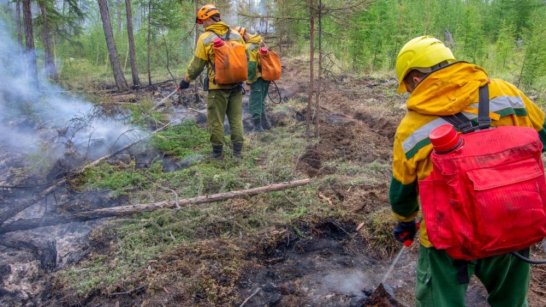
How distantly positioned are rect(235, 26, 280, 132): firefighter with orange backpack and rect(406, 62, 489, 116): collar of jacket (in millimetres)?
6265

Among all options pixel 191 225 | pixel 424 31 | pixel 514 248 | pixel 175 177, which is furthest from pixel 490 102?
pixel 424 31

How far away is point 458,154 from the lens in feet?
6.32

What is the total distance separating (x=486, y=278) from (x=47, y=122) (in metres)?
9.03

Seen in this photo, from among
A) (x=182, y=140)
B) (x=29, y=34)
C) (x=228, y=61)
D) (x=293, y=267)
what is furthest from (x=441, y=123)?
(x=29, y=34)

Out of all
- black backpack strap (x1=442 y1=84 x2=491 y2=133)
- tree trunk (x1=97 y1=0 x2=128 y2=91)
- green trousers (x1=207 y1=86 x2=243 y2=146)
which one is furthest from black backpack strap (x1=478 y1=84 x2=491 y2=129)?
tree trunk (x1=97 y1=0 x2=128 y2=91)

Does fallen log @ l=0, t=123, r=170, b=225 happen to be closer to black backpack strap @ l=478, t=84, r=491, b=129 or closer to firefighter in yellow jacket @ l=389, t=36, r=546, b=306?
firefighter in yellow jacket @ l=389, t=36, r=546, b=306

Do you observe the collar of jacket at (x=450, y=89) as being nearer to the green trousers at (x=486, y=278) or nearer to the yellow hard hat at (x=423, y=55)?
the yellow hard hat at (x=423, y=55)

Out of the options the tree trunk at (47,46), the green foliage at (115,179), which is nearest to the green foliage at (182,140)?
the green foliage at (115,179)

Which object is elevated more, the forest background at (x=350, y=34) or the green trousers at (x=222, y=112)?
the forest background at (x=350, y=34)

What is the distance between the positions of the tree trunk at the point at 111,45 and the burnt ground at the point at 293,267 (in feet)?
33.4

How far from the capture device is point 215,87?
6.69m

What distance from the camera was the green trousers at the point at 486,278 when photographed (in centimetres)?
225

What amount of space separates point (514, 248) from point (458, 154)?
1.90ft

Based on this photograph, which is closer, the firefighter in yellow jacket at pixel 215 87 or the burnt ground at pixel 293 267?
the burnt ground at pixel 293 267
